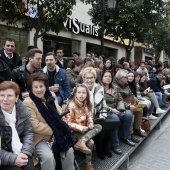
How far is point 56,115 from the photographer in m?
3.06

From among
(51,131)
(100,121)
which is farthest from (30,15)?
(51,131)

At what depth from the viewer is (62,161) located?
3084 mm

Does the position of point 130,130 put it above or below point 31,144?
below

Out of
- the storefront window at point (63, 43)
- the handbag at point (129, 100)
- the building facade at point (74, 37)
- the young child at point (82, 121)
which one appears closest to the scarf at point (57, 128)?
the young child at point (82, 121)

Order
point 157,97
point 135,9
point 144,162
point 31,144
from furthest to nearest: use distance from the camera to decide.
A: point 135,9, point 157,97, point 144,162, point 31,144

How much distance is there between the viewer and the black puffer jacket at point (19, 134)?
8.00 ft

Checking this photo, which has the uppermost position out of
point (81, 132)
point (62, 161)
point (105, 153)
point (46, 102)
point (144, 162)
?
point (46, 102)

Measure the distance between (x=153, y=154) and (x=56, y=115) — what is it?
2999 millimetres

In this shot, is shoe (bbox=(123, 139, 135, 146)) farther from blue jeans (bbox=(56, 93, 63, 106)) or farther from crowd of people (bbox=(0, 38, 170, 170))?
blue jeans (bbox=(56, 93, 63, 106))

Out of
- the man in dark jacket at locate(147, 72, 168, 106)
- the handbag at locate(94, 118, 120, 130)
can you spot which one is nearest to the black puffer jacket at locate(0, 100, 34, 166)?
the handbag at locate(94, 118, 120, 130)

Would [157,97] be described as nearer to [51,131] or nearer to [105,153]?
[105,153]

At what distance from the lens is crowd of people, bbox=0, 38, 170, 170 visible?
2.62m

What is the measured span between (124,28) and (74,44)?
5.04 meters

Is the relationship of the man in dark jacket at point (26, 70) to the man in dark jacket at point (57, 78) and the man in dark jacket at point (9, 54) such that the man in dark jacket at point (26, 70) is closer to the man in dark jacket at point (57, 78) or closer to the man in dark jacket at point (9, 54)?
the man in dark jacket at point (9, 54)
